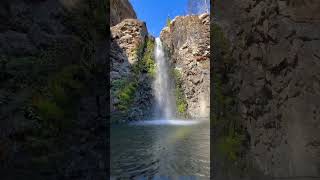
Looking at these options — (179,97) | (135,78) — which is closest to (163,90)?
(179,97)

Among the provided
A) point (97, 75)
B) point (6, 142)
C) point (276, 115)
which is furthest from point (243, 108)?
point (6, 142)

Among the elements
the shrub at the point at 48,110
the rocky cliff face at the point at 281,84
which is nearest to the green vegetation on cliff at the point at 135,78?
the shrub at the point at 48,110

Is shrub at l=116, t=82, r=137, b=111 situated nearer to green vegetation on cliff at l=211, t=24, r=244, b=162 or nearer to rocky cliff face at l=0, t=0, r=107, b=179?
green vegetation on cliff at l=211, t=24, r=244, b=162

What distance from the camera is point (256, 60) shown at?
1979 mm

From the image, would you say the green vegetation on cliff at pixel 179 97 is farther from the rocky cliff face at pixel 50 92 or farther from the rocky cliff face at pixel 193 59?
the rocky cliff face at pixel 50 92

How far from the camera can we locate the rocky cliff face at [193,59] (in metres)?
17.1

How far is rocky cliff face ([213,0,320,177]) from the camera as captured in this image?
5.53ft

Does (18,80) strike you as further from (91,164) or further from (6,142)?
(91,164)

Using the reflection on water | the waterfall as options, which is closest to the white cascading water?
the waterfall

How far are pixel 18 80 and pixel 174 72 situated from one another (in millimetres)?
16055

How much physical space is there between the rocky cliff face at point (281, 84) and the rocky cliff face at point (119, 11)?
63.5ft

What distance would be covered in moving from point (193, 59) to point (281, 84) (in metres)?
15.7

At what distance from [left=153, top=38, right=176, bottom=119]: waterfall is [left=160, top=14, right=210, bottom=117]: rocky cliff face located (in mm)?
708

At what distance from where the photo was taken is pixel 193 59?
17328 millimetres
